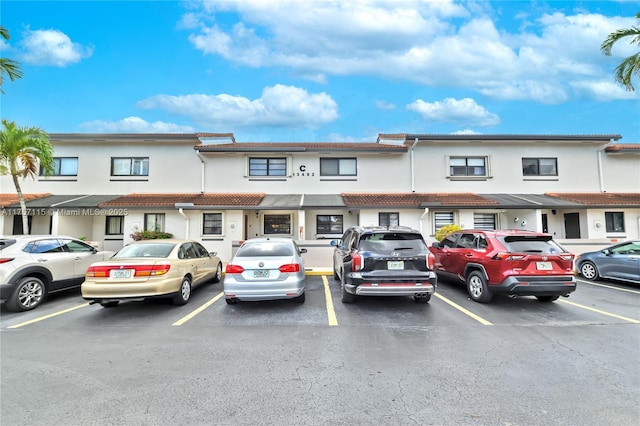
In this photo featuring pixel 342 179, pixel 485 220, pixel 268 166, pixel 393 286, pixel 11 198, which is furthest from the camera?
pixel 268 166

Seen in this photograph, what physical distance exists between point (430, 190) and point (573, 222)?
24.0ft

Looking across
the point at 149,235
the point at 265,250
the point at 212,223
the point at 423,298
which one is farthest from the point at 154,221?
the point at 423,298

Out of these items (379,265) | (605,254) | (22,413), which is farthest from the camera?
(605,254)

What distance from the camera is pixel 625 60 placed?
34.0ft

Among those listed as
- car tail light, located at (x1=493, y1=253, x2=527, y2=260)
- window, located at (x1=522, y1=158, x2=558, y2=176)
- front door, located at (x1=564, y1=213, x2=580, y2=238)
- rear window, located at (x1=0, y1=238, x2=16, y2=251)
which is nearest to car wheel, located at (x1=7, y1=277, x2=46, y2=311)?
rear window, located at (x1=0, y1=238, x2=16, y2=251)

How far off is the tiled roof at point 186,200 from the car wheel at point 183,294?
6.33 meters

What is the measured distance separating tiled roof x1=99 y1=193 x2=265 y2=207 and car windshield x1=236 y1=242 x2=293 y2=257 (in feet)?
20.6

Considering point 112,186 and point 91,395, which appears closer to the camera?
point 91,395

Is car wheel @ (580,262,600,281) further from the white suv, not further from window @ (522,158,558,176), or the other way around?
the white suv

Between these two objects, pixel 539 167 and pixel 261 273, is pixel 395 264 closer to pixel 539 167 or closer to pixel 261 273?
pixel 261 273

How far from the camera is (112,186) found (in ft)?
50.5

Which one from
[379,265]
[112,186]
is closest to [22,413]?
[379,265]

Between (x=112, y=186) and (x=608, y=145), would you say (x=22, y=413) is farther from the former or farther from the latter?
(x=608, y=145)

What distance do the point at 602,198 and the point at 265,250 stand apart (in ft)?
56.0
